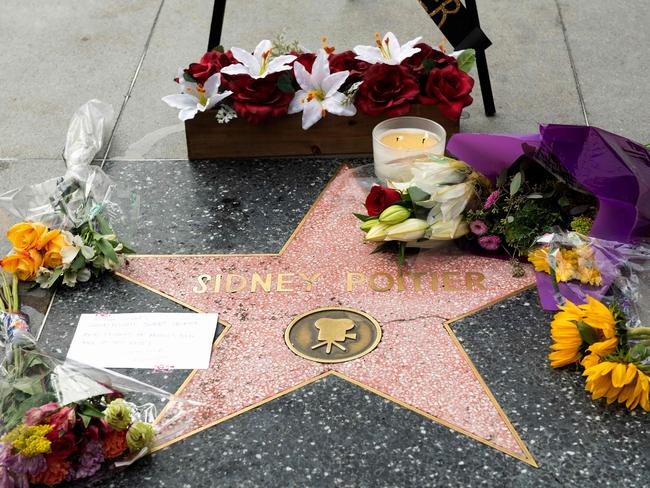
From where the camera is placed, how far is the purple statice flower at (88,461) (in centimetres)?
206

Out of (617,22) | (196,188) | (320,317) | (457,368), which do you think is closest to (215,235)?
(196,188)

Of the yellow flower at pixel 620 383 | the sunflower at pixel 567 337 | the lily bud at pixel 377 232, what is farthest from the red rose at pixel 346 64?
the yellow flower at pixel 620 383

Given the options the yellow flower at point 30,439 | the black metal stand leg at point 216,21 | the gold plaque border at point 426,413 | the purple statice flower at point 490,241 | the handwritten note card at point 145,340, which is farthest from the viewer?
the black metal stand leg at point 216,21

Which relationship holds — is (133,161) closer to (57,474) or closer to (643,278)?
(57,474)

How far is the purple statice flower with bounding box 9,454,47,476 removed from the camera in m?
1.97

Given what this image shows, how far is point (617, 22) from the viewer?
435cm

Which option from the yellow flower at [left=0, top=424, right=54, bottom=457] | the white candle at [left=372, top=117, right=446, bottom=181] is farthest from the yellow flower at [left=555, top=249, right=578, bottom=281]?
the yellow flower at [left=0, top=424, right=54, bottom=457]

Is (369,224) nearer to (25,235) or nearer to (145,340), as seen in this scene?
(145,340)

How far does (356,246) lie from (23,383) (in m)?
1.14

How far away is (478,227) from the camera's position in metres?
2.77

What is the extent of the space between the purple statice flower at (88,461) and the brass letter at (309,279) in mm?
829

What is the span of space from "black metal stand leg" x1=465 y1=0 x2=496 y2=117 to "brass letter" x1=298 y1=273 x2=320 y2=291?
4.12ft

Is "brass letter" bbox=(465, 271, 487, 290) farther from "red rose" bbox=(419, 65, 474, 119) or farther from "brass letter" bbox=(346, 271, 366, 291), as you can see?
"red rose" bbox=(419, 65, 474, 119)

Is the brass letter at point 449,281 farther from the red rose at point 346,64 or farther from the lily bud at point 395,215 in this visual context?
the red rose at point 346,64
